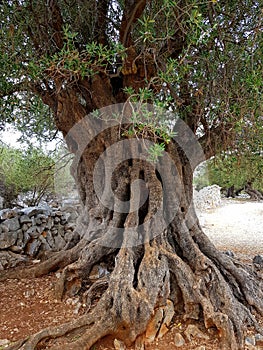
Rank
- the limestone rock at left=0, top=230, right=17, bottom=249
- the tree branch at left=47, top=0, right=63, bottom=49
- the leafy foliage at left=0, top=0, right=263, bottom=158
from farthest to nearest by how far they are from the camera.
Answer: the limestone rock at left=0, top=230, right=17, bottom=249 < the tree branch at left=47, top=0, right=63, bottom=49 < the leafy foliage at left=0, top=0, right=263, bottom=158

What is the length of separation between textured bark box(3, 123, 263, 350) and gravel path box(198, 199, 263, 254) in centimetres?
393

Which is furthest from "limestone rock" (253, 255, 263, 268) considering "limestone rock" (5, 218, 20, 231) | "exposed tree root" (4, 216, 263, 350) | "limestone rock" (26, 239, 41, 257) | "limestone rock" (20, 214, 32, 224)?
"limestone rock" (5, 218, 20, 231)

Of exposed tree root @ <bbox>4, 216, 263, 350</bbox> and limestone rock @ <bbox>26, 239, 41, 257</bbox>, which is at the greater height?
limestone rock @ <bbox>26, 239, 41, 257</bbox>

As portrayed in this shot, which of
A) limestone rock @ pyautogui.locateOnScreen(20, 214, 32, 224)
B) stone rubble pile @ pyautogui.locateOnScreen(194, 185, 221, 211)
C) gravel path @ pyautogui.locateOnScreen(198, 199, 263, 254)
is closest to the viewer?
limestone rock @ pyautogui.locateOnScreen(20, 214, 32, 224)

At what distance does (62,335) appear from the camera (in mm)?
2773

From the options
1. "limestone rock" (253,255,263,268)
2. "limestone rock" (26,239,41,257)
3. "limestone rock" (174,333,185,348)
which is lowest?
"limestone rock" (174,333,185,348)

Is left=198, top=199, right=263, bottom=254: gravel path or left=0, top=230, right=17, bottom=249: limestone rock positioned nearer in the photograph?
left=0, top=230, right=17, bottom=249: limestone rock

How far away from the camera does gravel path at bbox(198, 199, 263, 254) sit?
791 centimetres

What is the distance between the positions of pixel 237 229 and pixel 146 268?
8.33 m

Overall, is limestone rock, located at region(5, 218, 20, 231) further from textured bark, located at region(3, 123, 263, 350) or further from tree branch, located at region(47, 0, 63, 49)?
tree branch, located at region(47, 0, 63, 49)

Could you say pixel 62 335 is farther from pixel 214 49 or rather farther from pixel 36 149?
pixel 36 149

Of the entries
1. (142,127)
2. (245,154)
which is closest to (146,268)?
(142,127)

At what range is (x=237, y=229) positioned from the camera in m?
10.5

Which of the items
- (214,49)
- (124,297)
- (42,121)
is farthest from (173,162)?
(42,121)
